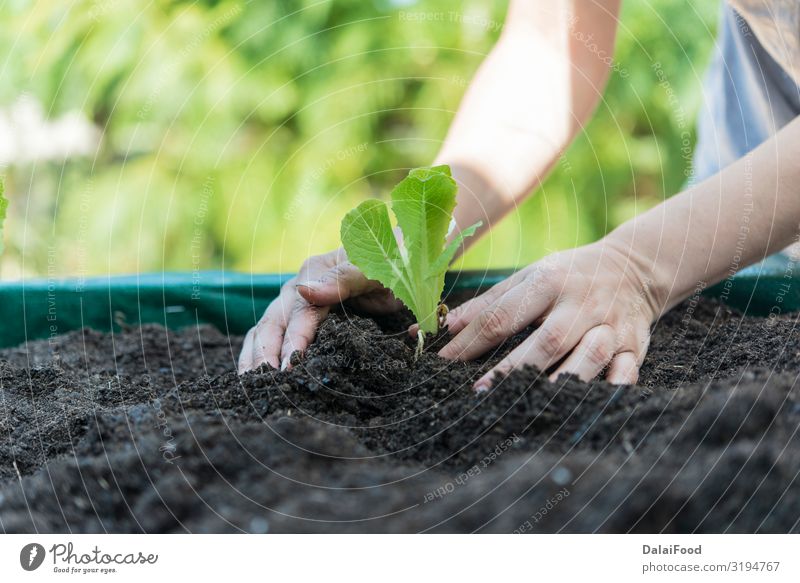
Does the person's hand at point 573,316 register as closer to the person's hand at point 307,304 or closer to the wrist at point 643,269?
the wrist at point 643,269

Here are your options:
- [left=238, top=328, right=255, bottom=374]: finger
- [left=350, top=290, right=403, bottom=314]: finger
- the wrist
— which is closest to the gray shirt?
the wrist

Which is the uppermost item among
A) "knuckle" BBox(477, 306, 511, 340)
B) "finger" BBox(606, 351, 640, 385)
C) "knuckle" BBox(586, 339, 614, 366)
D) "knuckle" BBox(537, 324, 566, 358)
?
"knuckle" BBox(477, 306, 511, 340)

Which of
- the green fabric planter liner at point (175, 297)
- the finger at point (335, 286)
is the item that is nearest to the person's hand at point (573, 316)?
the finger at point (335, 286)

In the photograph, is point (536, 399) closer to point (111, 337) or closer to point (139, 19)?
point (111, 337)

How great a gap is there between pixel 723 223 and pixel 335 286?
74 cm

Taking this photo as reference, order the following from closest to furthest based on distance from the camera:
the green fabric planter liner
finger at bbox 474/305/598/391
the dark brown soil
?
the dark brown soil
finger at bbox 474/305/598/391
the green fabric planter liner

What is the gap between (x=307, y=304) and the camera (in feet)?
4.72

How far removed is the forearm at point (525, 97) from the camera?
1.81 m

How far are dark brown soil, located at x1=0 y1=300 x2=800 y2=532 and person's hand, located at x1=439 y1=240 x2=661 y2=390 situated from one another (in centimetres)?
6

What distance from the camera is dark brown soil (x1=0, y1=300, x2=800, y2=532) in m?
0.77

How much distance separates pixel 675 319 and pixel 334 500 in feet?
3.56

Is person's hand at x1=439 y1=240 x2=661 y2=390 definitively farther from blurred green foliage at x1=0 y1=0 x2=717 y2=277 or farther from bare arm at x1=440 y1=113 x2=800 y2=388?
blurred green foliage at x1=0 y1=0 x2=717 y2=277

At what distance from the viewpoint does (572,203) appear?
10.4 ft
